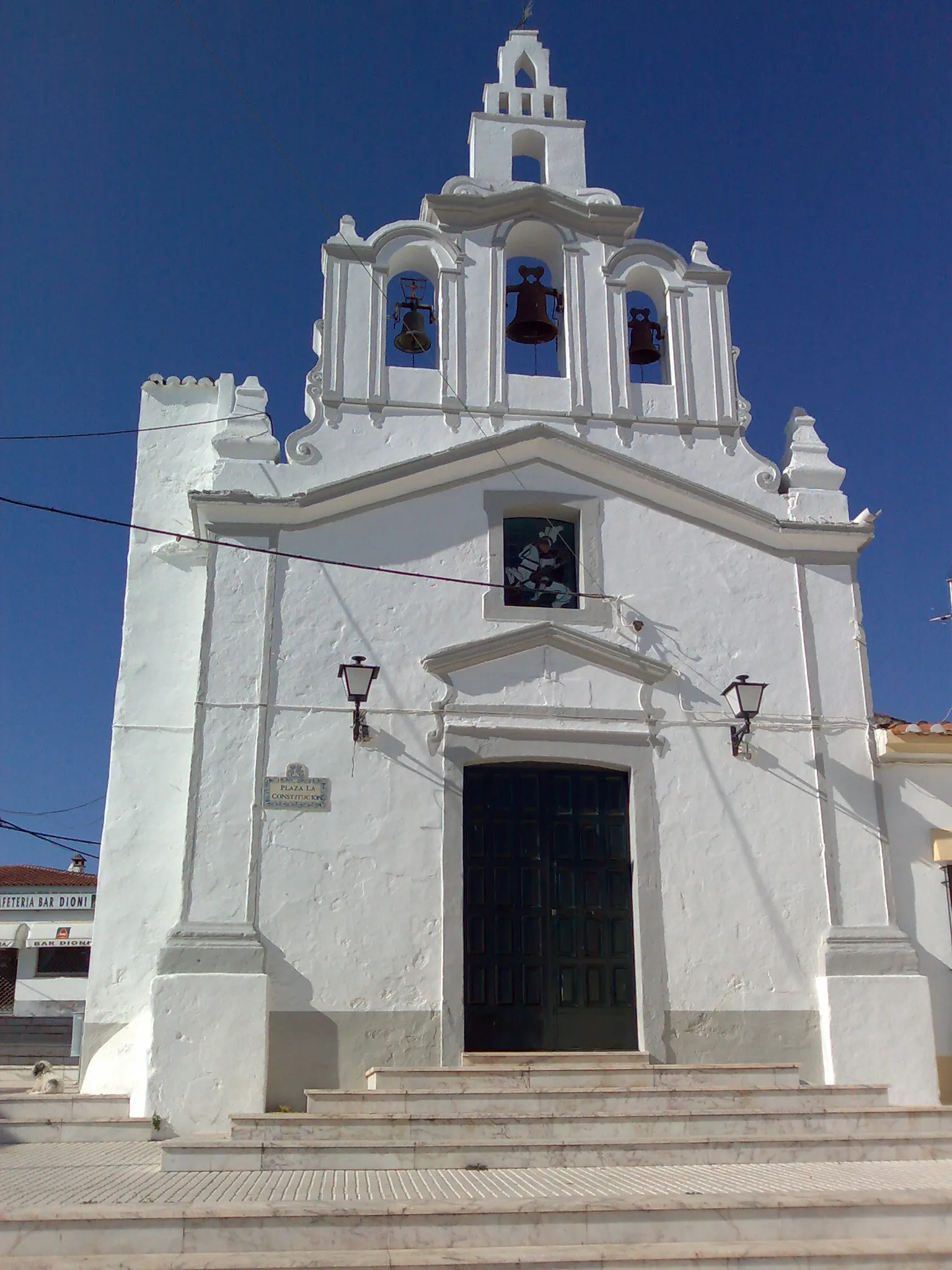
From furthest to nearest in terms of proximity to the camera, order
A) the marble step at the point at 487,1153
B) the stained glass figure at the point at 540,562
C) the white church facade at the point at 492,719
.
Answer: the stained glass figure at the point at 540,562
the white church facade at the point at 492,719
the marble step at the point at 487,1153

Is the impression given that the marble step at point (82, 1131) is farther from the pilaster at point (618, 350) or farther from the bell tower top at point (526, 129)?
the bell tower top at point (526, 129)

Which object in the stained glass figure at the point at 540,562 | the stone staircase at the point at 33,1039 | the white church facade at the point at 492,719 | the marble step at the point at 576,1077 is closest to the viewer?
the marble step at the point at 576,1077

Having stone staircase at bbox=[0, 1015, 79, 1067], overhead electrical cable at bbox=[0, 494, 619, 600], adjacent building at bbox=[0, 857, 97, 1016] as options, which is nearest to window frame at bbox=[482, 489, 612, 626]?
overhead electrical cable at bbox=[0, 494, 619, 600]

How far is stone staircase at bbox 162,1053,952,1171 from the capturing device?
761 centimetres

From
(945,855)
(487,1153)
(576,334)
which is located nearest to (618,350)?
(576,334)

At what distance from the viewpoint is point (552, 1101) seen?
838 cm

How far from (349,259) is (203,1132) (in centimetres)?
782

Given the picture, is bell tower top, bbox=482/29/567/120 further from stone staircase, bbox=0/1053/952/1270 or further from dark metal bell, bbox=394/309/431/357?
stone staircase, bbox=0/1053/952/1270

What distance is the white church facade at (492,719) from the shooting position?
9.59 metres

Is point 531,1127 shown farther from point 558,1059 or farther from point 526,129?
point 526,129

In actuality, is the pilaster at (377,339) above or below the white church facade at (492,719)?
above

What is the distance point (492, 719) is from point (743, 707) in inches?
85.3

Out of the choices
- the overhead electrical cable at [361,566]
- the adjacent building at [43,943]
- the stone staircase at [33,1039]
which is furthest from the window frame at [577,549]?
the adjacent building at [43,943]

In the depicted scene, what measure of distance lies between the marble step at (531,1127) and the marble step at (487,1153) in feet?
0.13
